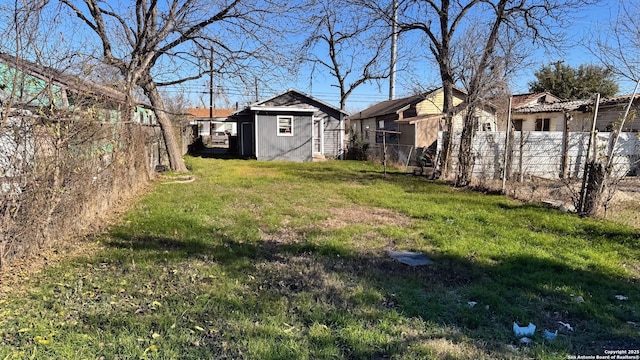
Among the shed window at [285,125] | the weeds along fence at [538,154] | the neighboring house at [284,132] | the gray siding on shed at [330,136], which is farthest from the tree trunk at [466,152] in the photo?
the gray siding on shed at [330,136]

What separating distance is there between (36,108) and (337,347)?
147 inches

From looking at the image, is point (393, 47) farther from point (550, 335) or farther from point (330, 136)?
point (550, 335)

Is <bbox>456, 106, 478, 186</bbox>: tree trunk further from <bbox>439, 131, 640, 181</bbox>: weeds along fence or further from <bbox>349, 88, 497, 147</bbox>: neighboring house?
<bbox>349, 88, 497, 147</bbox>: neighboring house

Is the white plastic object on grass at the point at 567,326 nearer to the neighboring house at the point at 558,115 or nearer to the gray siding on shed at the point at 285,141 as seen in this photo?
the neighboring house at the point at 558,115

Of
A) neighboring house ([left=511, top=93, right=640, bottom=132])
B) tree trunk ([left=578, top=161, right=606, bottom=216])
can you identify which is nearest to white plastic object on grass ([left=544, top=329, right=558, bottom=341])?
tree trunk ([left=578, top=161, right=606, bottom=216])

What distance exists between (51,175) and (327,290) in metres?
3.35

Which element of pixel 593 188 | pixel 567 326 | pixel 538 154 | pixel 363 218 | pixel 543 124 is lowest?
pixel 567 326

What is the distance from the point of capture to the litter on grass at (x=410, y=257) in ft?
15.4

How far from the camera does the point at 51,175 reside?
172 inches

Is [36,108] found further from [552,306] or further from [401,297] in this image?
[552,306]

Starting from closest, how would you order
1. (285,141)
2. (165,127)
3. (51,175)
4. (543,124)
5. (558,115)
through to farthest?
(51,175) → (165,127) → (285,141) → (558,115) → (543,124)

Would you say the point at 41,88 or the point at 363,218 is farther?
the point at 363,218

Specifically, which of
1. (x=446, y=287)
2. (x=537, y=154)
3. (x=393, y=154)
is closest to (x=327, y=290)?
(x=446, y=287)

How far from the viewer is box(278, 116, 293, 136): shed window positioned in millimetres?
19859
